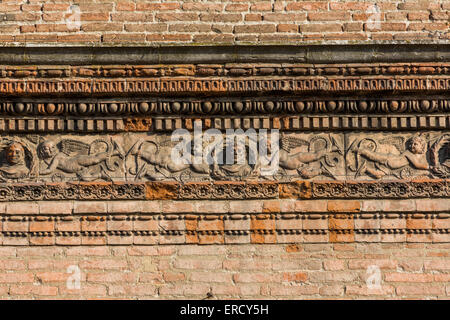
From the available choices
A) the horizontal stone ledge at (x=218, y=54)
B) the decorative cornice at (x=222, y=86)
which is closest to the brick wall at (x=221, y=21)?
the horizontal stone ledge at (x=218, y=54)

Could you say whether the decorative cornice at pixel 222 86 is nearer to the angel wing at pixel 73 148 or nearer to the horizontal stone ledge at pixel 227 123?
the horizontal stone ledge at pixel 227 123

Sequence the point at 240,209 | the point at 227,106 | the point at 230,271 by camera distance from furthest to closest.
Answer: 1. the point at 227,106
2. the point at 240,209
3. the point at 230,271

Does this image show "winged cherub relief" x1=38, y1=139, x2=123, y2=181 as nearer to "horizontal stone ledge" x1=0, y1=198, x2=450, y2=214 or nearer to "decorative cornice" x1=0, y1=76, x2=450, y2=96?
"horizontal stone ledge" x1=0, y1=198, x2=450, y2=214

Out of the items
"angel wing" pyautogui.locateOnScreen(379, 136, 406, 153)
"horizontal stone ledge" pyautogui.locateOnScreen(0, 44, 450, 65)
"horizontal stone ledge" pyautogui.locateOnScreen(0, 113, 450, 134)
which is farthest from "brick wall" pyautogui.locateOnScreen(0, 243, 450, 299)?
"horizontal stone ledge" pyautogui.locateOnScreen(0, 44, 450, 65)

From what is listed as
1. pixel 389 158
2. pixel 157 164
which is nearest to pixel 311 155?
pixel 389 158

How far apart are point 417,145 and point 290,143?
3.44ft

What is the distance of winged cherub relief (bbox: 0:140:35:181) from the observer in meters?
6.67

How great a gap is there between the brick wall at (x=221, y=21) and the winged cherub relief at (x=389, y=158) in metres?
0.90

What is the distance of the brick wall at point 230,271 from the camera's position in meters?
→ 6.36

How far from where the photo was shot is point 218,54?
6602 mm

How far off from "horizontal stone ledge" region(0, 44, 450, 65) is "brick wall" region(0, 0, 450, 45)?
0.86 feet

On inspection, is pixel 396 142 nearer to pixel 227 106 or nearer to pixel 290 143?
pixel 290 143

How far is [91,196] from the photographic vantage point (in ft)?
21.6

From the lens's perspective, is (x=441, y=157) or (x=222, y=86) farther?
(x=441, y=157)
